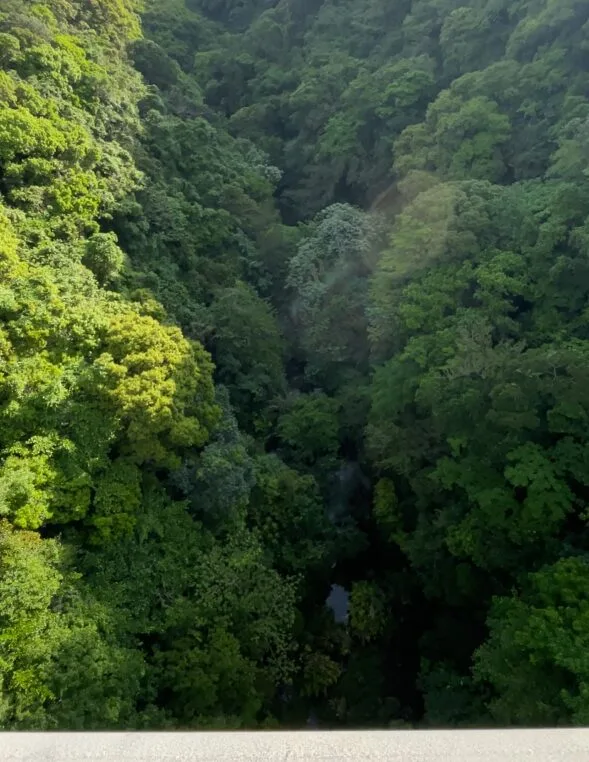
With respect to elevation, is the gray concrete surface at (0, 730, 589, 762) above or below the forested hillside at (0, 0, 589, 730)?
below

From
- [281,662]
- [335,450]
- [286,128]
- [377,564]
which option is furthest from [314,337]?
[286,128]

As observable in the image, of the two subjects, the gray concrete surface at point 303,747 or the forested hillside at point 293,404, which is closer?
the gray concrete surface at point 303,747

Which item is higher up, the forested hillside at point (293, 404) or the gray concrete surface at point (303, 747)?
the forested hillside at point (293, 404)

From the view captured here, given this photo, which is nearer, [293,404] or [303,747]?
[303,747]

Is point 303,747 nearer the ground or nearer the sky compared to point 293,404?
nearer the ground
